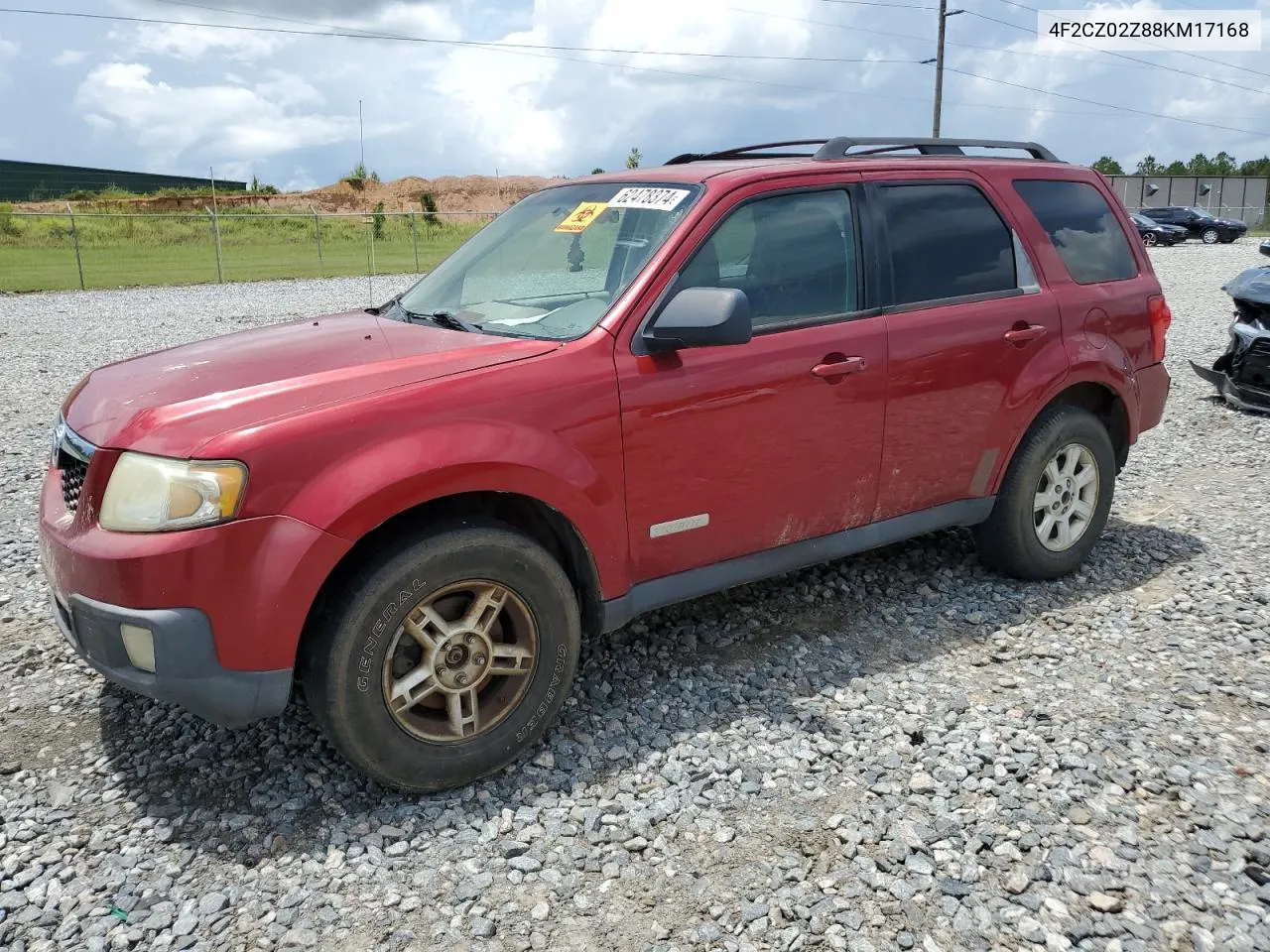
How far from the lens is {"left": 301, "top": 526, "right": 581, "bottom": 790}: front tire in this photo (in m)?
2.93

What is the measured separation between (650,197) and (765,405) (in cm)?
94

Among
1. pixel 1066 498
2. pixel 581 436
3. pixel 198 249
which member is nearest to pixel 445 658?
pixel 581 436

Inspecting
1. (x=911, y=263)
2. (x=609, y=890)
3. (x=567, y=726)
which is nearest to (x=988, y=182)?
(x=911, y=263)

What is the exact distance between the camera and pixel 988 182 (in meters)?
4.54

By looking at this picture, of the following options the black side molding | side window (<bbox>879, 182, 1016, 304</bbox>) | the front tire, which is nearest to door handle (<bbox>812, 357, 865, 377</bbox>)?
side window (<bbox>879, 182, 1016, 304</bbox>)

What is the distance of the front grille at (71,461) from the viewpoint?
3.04m

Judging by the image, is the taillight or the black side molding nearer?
the black side molding

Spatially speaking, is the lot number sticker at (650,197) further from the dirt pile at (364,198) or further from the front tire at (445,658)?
the dirt pile at (364,198)

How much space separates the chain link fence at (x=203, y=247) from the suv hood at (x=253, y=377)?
2059cm

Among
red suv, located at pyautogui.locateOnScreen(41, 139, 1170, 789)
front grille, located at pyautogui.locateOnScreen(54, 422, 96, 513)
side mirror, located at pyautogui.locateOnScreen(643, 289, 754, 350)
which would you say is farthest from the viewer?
side mirror, located at pyautogui.locateOnScreen(643, 289, 754, 350)

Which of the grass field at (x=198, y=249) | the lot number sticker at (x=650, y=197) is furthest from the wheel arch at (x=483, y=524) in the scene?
the grass field at (x=198, y=249)

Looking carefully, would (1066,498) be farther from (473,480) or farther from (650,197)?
(473,480)

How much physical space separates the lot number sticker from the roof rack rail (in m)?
0.75

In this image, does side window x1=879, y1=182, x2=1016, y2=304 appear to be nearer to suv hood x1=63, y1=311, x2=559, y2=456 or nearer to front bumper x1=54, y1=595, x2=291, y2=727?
suv hood x1=63, y1=311, x2=559, y2=456
